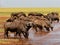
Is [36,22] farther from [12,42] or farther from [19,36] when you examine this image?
[12,42]

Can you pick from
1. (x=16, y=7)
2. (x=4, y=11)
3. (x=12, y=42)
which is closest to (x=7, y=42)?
(x=12, y=42)

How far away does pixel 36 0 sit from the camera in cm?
428

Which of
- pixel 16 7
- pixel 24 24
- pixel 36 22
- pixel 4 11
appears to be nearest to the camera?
pixel 24 24

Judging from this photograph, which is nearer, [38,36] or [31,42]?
[31,42]

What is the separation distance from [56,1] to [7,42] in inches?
121

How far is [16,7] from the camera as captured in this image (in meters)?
4.22

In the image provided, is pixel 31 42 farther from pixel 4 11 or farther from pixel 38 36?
pixel 4 11

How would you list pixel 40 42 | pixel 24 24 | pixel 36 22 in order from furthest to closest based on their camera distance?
pixel 36 22 → pixel 24 24 → pixel 40 42

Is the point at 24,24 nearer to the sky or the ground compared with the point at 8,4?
nearer to the sky

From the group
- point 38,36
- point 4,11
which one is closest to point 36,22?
point 38,36

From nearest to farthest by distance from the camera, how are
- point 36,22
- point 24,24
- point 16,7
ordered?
point 24,24
point 36,22
point 16,7

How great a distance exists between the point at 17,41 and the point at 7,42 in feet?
0.20

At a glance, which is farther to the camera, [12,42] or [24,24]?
[24,24]

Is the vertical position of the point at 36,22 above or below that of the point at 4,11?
above
